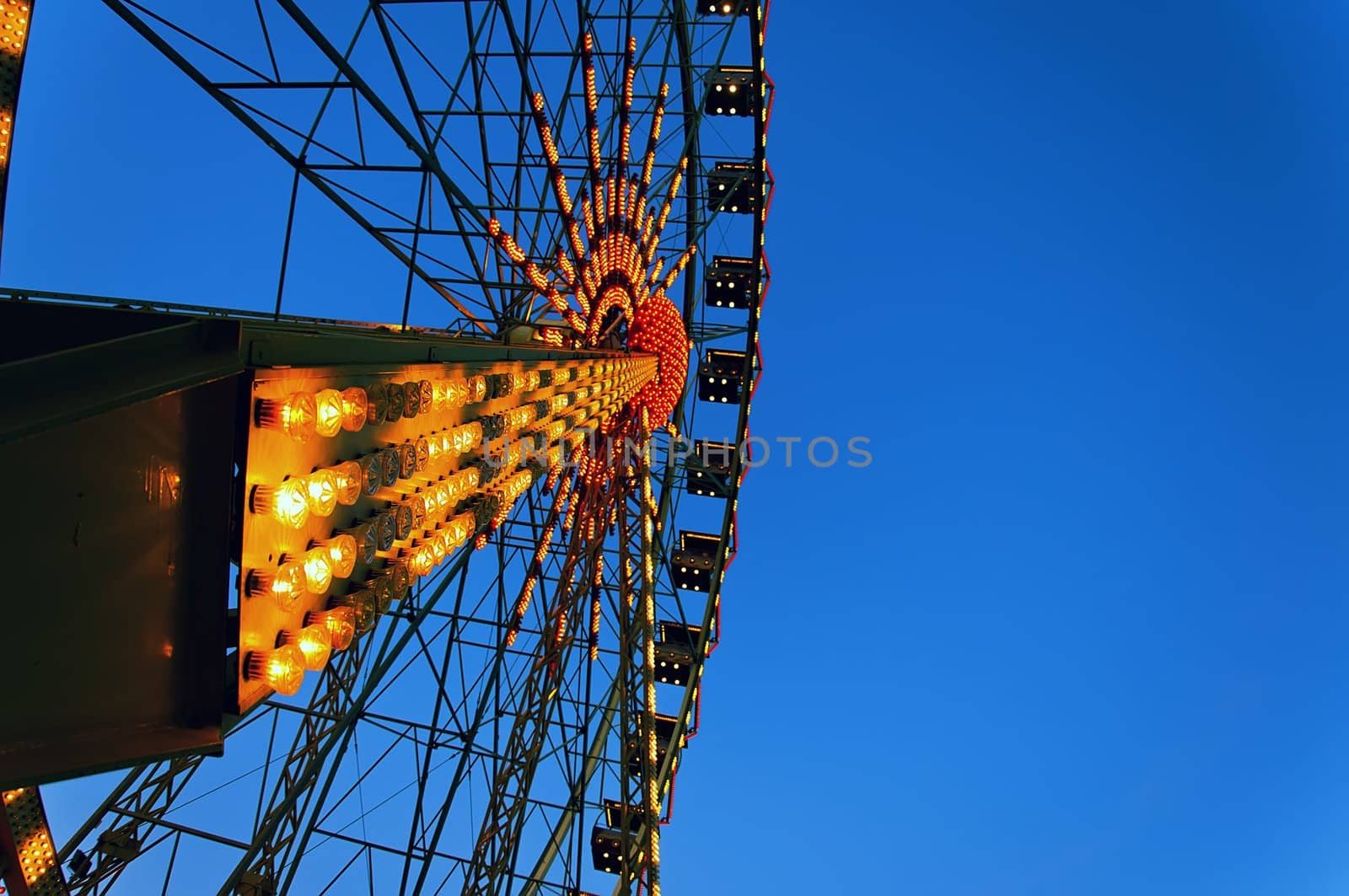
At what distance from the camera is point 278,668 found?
14.3 ft

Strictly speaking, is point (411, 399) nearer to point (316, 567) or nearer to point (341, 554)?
point (341, 554)

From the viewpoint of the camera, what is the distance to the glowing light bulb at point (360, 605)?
5.39m

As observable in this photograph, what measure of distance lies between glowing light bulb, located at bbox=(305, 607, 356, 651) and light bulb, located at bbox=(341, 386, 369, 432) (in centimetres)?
119

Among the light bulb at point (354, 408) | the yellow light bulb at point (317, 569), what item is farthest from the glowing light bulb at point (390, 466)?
the yellow light bulb at point (317, 569)

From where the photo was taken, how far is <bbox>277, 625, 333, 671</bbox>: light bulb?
185 inches

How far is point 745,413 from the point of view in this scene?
2191 centimetres

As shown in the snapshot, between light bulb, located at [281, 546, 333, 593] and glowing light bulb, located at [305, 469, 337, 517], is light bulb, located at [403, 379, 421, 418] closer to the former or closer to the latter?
glowing light bulb, located at [305, 469, 337, 517]

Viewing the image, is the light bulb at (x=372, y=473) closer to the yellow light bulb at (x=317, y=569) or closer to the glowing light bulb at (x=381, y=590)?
the yellow light bulb at (x=317, y=569)

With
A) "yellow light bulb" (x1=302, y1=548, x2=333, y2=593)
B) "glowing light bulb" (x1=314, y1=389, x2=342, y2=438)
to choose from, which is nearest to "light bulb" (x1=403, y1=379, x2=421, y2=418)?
"glowing light bulb" (x1=314, y1=389, x2=342, y2=438)

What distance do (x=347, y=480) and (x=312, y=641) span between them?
100cm

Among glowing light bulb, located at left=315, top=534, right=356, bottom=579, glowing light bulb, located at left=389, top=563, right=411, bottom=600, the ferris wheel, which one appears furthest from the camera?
glowing light bulb, located at left=389, top=563, right=411, bottom=600

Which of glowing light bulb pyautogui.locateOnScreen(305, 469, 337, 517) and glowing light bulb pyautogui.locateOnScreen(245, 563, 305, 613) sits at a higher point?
glowing light bulb pyautogui.locateOnScreen(305, 469, 337, 517)

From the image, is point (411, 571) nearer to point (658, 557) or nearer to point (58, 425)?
point (58, 425)

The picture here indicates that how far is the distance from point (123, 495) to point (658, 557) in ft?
62.5
